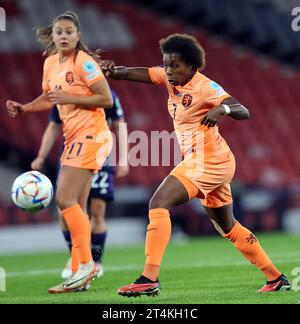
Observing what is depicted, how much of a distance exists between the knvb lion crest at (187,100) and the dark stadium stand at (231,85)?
32.4ft

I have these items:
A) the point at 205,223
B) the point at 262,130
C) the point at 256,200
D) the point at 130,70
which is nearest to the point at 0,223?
the point at 205,223

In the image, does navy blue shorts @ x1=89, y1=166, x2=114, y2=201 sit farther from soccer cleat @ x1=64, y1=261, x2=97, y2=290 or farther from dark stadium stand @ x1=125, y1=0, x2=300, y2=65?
dark stadium stand @ x1=125, y1=0, x2=300, y2=65

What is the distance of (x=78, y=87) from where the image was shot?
7590 millimetres

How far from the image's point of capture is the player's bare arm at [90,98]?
735 centimetres

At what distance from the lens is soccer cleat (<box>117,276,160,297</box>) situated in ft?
20.8

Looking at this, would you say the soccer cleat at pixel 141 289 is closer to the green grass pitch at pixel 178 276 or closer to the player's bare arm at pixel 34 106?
Answer: the green grass pitch at pixel 178 276

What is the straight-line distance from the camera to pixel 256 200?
16672 millimetres

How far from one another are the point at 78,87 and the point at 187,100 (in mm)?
1204

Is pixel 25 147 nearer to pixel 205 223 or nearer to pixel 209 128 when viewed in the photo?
pixel 205 223

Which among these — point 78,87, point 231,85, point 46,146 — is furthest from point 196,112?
point 231,85

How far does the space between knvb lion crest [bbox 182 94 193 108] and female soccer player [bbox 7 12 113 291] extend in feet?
2.99

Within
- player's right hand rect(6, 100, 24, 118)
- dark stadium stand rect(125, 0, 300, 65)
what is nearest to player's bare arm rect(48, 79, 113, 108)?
player's right hand rect(6, 100, 24, 118)

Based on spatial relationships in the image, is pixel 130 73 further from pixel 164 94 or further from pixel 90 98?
pixel 164 94

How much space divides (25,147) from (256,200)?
427 cm
